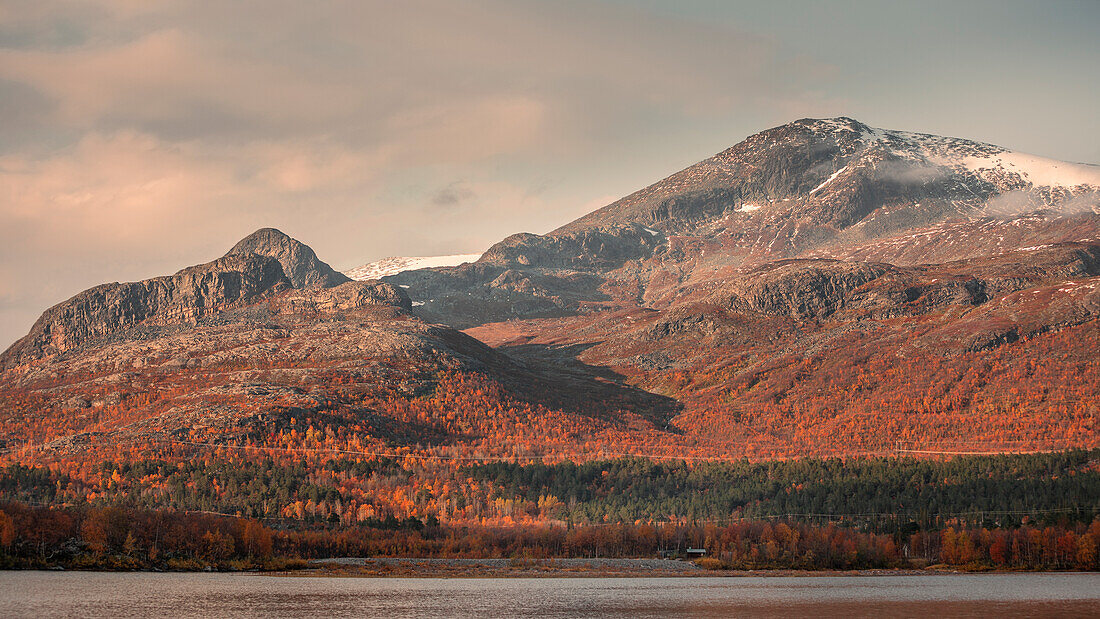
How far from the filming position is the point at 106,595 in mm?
157500

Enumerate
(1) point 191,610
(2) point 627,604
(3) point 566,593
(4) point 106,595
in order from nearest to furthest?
(1) point 191,610 < (4) point 106,595 < (2) point 627,604 < (3) point 566,593

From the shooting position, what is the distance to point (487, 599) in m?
173

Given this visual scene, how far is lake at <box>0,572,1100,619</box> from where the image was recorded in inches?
5787

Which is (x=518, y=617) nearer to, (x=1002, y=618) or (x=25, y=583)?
(x=1002, y=618)

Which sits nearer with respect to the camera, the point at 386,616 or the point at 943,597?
the point at 386,616

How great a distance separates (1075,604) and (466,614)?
91949 millimetres

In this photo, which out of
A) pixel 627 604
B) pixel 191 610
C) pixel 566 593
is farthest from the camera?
pixel 566 593

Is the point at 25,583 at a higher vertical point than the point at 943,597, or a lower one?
higher

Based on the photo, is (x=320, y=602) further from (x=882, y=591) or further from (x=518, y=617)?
(x=882, y=591)

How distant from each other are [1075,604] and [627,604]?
67729mm

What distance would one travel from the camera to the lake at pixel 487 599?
147000 mm

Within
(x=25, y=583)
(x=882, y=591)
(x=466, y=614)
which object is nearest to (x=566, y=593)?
(x=466, y=614)

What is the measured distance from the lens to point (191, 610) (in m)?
143

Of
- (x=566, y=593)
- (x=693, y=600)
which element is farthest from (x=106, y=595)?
(x=693, y=600)
